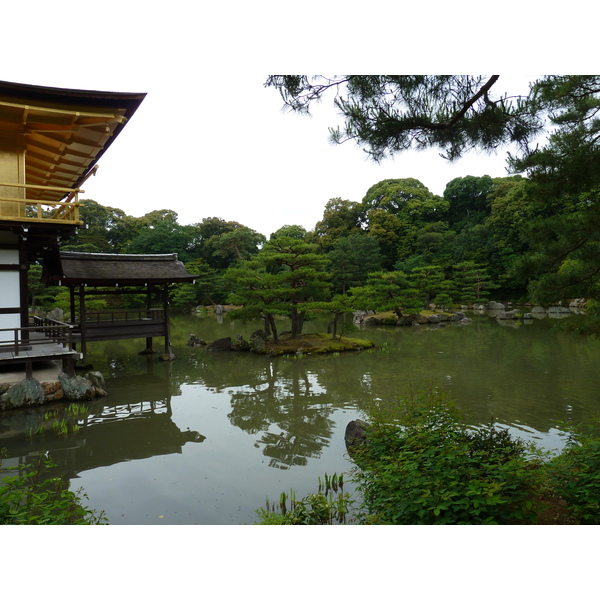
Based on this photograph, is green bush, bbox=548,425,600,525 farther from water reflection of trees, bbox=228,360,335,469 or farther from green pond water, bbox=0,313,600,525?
water reflection of trees, bbox=228,360,335,469

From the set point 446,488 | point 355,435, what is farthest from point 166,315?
point 446,488

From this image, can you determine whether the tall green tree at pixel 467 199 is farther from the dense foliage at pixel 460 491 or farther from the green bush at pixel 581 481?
the dense foliage at pixel 460 491

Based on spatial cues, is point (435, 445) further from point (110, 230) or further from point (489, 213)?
point (489, 213)

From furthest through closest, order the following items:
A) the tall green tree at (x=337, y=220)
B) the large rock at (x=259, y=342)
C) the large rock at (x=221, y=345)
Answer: the tall green tree at (x=337, y=220) < the large rock at (x=221, y=345) < the large rock at (x=259, y=342)

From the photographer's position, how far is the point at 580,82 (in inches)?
122

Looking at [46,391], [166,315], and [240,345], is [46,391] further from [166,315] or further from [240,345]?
[240,345]

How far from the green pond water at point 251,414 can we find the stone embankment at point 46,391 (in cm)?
22

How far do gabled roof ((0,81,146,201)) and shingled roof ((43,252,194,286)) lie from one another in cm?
261

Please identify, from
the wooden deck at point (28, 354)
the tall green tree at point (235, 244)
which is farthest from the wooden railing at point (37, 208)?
the tall green tree at point (235, 244)

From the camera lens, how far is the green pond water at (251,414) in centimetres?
377

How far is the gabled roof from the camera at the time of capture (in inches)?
217

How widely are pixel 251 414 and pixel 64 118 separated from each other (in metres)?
5.02

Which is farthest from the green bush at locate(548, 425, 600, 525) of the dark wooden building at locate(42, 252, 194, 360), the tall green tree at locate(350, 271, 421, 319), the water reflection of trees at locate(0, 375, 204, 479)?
the tall green tree at locate(350, 271, 421, 319)

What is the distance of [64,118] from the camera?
19.3ft
